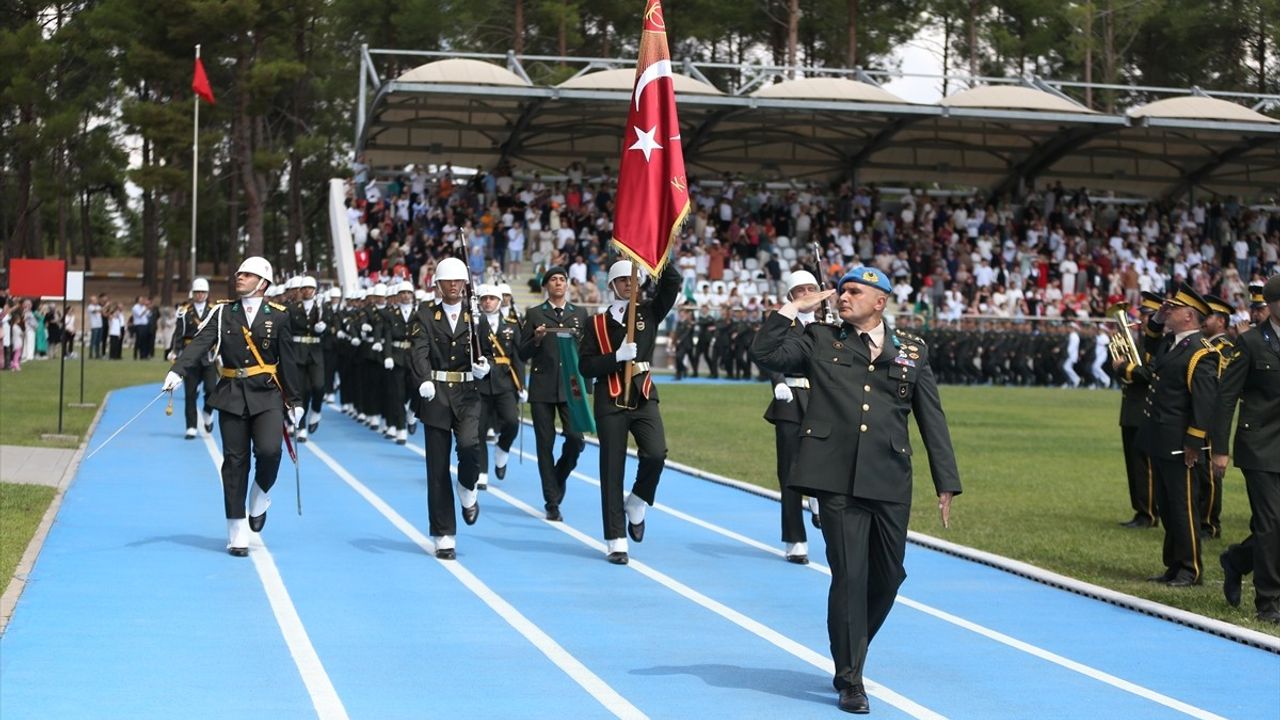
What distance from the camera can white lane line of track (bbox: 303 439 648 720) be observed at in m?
7.33

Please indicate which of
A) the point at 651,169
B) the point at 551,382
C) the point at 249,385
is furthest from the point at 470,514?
the point at 651,169

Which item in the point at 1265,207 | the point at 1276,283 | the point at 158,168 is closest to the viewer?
the point at 1276,283

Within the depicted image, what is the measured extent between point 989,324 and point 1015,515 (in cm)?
2940

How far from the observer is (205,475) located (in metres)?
16.8

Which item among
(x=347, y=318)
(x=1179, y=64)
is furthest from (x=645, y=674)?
(x=1179, y=64)

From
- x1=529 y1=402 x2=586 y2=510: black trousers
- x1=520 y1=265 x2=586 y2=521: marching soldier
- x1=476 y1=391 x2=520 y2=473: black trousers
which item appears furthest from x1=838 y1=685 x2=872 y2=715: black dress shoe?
x1=476 y1=391 x2=520 y2=473: black trousers

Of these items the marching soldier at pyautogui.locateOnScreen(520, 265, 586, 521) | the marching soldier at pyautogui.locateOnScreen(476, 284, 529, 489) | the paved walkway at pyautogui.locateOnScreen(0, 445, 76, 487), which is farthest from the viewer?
the paved walkway at pyautogui.locateOnScreen(0, 445, 76, 487)

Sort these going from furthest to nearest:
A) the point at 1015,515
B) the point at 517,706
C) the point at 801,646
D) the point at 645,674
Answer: the point at 1015,515, the point at 801,646, the point at 645,674, the point at 517,706

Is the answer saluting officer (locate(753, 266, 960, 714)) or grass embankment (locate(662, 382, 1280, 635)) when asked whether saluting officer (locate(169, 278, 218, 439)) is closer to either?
grass embankment (locate(662, 382, 1280, 635))

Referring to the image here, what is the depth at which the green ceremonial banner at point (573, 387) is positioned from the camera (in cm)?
1442

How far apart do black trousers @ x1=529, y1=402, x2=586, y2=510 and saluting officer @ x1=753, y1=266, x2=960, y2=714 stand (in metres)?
6.26

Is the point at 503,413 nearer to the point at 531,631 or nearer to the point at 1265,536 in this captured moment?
the point at 531,631

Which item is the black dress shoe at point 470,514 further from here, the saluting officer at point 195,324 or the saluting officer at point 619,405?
the saluting officer at point 195,324

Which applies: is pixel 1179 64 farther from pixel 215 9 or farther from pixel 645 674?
pixel 645 674
